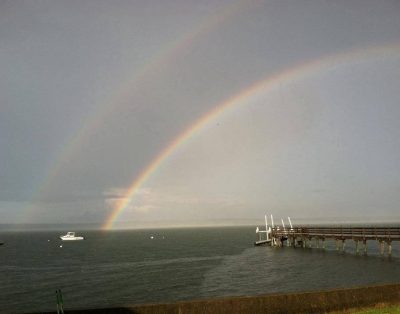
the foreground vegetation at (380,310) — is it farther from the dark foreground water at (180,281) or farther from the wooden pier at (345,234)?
the wooden pier at (345,234)

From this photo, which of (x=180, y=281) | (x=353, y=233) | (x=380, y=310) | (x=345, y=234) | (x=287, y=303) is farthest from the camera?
(x=345, y=234)

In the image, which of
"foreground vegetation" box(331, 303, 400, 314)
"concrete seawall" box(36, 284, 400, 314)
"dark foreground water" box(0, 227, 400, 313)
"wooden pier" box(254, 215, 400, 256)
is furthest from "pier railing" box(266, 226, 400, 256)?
"foreground vegetation" box(331, 303, 400, 314)

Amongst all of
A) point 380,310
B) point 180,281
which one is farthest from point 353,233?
point 380,310

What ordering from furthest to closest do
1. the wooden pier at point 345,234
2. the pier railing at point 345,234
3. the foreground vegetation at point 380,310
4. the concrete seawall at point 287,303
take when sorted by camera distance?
the wooden pier at point 345,234 < the pier railing at point 345,234 < the concrete seawall at point 287,303 < the foreground vegetation at point 380,310

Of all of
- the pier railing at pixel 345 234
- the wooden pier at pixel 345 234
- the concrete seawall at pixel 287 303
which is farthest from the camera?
the wooden pier at pixel 345 234

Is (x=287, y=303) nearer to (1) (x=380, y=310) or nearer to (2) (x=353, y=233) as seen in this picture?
(1) (x=380, y=310)

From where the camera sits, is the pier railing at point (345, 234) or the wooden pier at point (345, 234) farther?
the wooden pier at point (345, 234)

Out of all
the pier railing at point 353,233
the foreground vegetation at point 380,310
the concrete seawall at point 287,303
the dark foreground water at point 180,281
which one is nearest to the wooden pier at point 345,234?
the pier railing at point 353,233

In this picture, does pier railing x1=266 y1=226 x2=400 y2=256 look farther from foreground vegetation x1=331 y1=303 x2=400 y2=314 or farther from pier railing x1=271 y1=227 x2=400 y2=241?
foreground vegetation x1=331 y1=303 x2=400 y2=314

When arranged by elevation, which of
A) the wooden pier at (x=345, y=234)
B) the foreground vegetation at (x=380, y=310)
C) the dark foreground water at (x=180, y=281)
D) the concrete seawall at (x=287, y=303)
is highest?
the wooden pier at (x=345, y=234)
